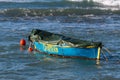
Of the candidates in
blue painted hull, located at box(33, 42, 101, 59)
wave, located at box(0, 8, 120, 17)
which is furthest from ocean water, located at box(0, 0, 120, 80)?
blue painted hull, located at box(33, 42, 101, 59)

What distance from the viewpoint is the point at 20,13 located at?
181ft

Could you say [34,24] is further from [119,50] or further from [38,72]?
[38,72]

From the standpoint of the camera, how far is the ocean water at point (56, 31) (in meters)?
26.4

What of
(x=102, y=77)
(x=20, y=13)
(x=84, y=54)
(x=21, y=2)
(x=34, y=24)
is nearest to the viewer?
(x=102, y=77)

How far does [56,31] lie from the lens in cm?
4172

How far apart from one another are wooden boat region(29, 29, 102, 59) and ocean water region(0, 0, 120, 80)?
Answer: 1.19 ft

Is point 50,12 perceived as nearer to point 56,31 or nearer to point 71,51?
point 56,31

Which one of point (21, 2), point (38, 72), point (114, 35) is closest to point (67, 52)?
point (38, 72)

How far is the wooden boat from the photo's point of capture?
28812 mm

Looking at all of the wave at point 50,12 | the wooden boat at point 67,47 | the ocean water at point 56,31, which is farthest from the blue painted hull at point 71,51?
the wave at point 50,12

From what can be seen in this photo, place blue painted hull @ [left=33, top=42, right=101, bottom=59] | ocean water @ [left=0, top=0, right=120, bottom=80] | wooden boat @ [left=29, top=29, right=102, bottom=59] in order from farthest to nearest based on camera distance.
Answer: blue painted hull @ [left=33, top=42, right=101, bottom=59] < wooden boat @ [left=29, top=29, right=102, bottom=59] < ocean water @ [left=0, top=0, right=120, bottom=80]

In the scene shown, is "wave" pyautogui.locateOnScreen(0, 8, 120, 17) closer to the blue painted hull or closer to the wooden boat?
the wooden boat

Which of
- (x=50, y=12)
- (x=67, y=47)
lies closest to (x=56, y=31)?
(x=67, y=47)

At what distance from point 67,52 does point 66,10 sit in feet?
91.8
